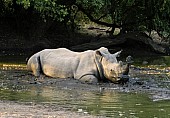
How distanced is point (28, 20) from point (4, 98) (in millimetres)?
16305

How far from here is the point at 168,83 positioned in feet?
40.9

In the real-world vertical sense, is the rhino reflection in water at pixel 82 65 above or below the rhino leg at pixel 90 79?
above

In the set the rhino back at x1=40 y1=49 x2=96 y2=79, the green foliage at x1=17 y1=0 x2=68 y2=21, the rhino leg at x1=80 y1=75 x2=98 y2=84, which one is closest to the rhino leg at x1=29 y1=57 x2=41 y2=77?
the rhino back at x1=40 y1=49 x2=96 y2=79

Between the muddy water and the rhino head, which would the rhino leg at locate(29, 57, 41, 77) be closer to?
the muddy water

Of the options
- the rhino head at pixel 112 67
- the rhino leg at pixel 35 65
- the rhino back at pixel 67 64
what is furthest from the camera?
the rhino leg at pixel 35 65

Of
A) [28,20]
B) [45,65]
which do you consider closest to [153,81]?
[45,65]

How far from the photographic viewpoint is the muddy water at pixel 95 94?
8.21 m

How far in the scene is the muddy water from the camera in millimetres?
8211

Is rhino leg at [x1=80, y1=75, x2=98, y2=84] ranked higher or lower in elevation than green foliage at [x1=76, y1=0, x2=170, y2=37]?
lower

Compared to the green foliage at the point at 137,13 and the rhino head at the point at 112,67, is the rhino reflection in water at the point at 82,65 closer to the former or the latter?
the rhino head at the point at 112,67

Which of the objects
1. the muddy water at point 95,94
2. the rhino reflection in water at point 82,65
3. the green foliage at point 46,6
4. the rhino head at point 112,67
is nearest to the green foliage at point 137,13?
the green foliage at point 46,6

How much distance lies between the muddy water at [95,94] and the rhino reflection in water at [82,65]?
32 centimetres

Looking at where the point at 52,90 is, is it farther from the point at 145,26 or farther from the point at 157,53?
the point at 145,26

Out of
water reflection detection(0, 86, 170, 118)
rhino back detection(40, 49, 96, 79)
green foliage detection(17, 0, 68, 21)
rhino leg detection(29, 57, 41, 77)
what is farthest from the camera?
green foliage detection(17, 0, 68, 21)
